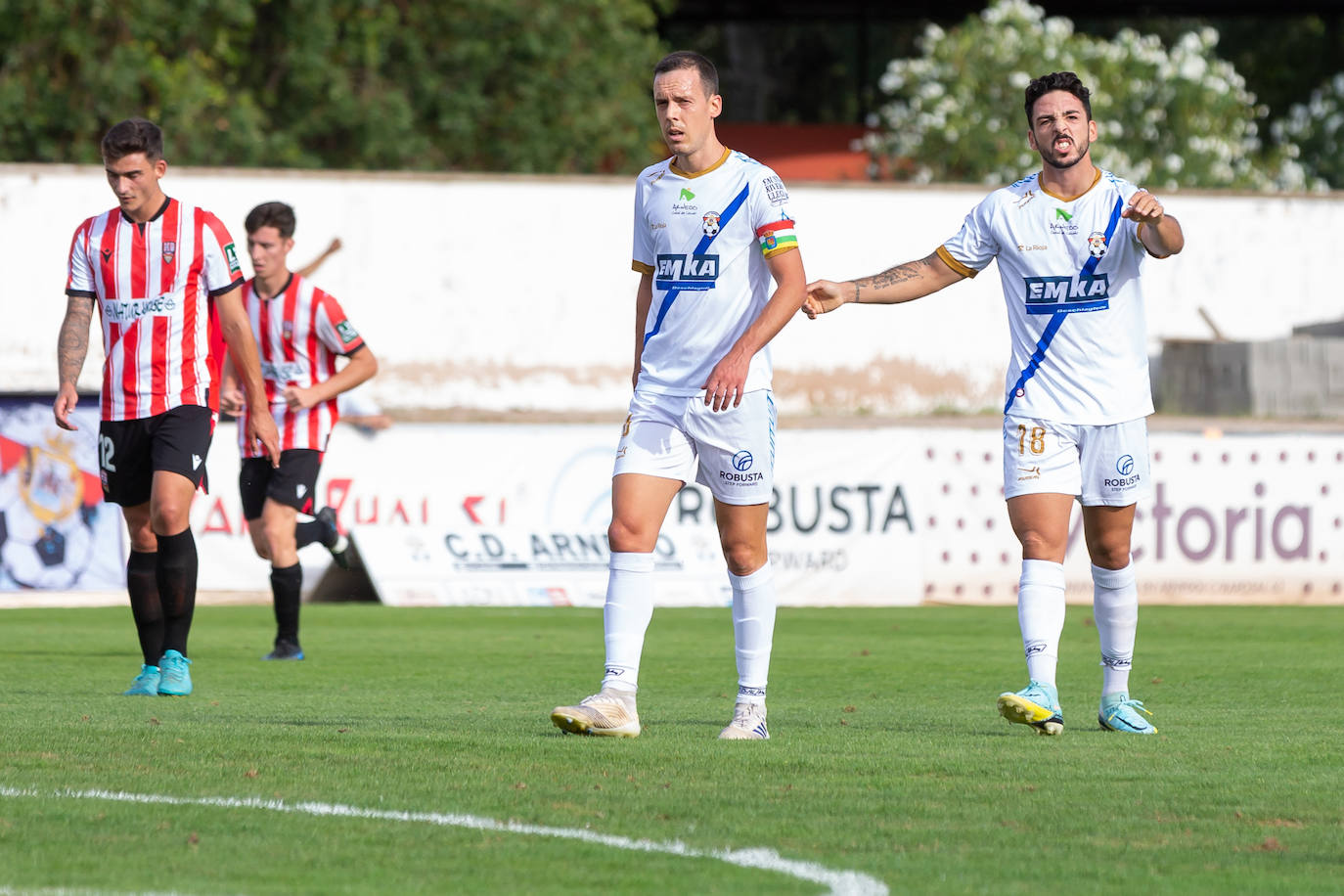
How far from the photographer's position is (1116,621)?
7.14 metres

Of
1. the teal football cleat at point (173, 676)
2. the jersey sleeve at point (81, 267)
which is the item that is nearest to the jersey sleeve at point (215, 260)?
the jersey sleeve at point (81, 267)

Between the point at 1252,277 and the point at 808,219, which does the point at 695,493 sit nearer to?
the point at 808,219

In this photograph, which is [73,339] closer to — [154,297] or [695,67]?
[154,297]

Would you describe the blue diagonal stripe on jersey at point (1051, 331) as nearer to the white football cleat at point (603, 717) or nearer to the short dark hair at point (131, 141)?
the white football cleat at point (603, 717)

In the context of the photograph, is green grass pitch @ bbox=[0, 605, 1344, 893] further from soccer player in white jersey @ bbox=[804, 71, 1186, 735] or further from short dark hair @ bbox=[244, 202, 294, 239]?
short dark hair @ bbox=[244, 202, 294, 239]

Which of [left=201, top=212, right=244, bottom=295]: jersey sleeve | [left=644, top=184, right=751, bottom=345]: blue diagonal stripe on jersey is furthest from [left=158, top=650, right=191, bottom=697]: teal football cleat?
[left=644, top=184, right=751, bottom=345]: blue diagonal stripe on jersey

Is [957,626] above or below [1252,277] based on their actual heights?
below

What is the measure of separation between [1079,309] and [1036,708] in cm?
134

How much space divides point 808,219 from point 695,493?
15.4 m

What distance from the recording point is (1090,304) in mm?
6922

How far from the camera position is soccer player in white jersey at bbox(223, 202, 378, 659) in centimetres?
1022

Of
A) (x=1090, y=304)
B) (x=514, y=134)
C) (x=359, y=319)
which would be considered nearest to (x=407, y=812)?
(x=1090, y=304)

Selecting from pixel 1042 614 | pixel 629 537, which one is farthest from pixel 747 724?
pixel 1042 614

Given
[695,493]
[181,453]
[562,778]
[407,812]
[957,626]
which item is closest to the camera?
[407,812]
